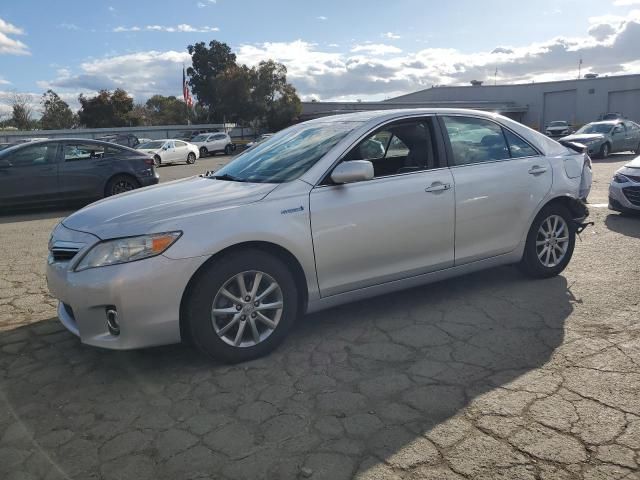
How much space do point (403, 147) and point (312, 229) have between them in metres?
1.36

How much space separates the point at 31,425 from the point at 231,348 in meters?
1.18

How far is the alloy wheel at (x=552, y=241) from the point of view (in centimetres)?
493

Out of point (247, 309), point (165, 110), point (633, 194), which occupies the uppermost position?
point (165, 110)

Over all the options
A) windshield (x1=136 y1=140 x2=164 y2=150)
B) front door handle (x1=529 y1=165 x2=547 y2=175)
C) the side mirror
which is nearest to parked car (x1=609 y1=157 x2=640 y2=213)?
front door handle (x1=529 y1=165 x2=547 y2=175)

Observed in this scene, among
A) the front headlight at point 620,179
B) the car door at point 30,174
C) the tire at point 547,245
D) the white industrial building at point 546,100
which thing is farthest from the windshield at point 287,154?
the white industrial building at point 546,100

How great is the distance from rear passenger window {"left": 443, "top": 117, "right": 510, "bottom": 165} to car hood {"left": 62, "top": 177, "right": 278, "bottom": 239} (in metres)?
1.68

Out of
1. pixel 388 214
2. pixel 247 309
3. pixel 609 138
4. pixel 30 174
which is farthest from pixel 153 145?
pixel 247 309

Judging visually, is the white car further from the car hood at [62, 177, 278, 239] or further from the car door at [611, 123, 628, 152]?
the car hood at [62, 177, 278, 239]

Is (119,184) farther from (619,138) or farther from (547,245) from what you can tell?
(619,138)

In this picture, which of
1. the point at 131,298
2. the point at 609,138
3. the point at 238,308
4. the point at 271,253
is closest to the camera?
the point at 131,298

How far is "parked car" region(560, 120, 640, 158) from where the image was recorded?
1952 cm

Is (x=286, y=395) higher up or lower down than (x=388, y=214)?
lower down

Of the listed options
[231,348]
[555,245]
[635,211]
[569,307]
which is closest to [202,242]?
[231,348]

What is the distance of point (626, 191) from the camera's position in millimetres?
7879
